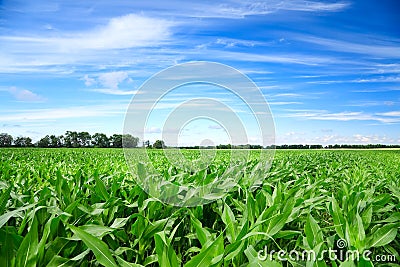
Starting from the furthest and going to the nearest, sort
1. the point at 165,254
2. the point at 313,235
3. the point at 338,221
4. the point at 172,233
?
the point at 338,221 → the point at 172,233 → the point at 313,235 → the point at 165,254

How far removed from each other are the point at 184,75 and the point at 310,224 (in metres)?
2.00

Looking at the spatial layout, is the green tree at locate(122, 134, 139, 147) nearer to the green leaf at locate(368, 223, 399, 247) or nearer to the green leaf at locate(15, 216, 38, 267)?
the green leaf at locate(15, 216, 38, 267)

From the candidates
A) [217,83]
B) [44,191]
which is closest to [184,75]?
[217,83]

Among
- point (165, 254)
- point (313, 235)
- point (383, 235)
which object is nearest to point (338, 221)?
point (383, 235)

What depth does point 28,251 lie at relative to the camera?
180cm

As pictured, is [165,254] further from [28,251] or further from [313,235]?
[313,235]

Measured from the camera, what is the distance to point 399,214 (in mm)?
3031

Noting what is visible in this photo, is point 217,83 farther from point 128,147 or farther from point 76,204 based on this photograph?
point 76,204

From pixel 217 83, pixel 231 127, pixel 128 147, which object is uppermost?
pixel 217 83

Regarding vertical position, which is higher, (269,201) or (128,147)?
(128,147)

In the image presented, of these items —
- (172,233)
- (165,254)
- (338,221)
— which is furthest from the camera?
(338,221)

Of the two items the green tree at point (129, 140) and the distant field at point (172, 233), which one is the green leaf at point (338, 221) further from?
the green tree at point (129, 140)

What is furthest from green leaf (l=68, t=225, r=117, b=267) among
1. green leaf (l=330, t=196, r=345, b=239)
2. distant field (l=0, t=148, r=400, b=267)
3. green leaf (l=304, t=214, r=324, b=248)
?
green leaf (l=330, t=196, r=345, b=239)

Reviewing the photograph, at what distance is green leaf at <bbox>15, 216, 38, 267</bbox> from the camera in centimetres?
179
